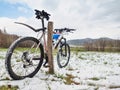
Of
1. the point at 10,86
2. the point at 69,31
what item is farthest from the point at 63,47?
the point at 10,86

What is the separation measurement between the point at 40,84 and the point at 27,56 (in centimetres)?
90

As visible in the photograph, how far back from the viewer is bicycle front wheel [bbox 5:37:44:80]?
5327mm

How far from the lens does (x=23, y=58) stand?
5680 millimetres

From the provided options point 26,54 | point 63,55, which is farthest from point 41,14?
point 63,55

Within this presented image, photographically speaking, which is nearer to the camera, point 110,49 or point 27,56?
point 27,56

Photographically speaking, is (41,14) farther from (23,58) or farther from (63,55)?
(63,55)

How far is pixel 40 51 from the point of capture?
6371 millimetres

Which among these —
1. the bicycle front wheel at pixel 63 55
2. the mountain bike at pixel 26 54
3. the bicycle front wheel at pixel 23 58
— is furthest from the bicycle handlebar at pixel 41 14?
the bicycle front wheel at pixel 63 55

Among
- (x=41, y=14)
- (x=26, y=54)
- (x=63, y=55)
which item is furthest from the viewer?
(x=63, y=55)

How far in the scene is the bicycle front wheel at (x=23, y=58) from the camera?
533 centimetres

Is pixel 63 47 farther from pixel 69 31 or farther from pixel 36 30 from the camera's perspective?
pixel 36 30

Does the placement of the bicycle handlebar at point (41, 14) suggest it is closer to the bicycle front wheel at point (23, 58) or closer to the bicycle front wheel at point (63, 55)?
the bicycle front wheel at point (23, 58)

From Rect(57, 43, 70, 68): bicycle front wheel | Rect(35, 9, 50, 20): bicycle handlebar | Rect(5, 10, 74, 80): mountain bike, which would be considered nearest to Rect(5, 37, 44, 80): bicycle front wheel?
Rect(5, 10, 74, 80): mountain bike

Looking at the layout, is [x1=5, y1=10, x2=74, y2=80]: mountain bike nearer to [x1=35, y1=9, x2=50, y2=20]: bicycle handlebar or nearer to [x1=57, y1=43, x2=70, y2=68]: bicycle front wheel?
[x1=35, y1=9, x2=50, y2=20]: bicycle handlebar
